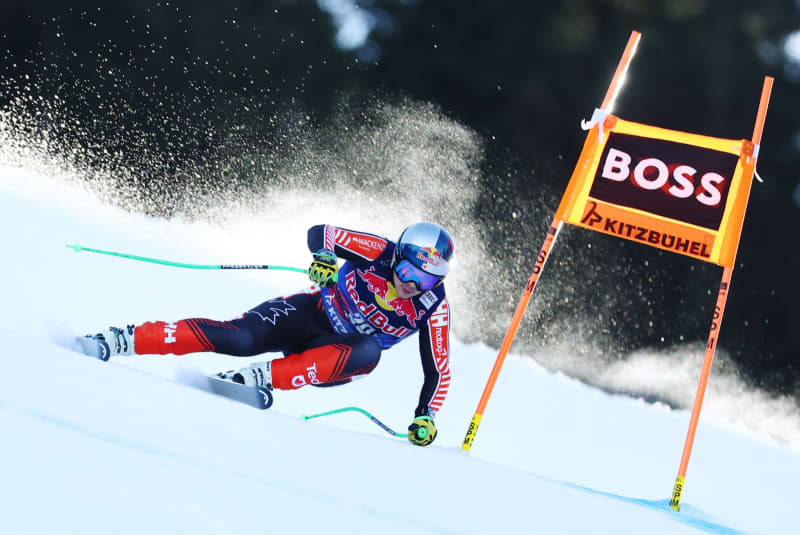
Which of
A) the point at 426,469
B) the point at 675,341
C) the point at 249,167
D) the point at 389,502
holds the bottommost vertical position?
the point at 389,502

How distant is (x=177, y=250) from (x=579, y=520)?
5932 millimetres

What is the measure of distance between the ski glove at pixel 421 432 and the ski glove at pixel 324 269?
715 millimetres

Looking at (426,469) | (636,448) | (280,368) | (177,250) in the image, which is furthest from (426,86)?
(426,469)

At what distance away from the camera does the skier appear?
313cm

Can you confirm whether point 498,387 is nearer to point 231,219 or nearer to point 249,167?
point 231,219

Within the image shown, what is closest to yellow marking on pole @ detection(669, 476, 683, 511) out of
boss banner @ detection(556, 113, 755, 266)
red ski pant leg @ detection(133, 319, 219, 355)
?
boss banner @ detection(556, 113, 755, 266)

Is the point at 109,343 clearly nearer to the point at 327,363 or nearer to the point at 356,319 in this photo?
the point at 327,363

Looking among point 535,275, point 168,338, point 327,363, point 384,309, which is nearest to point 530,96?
point 535,275

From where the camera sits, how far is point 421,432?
10.9 ft

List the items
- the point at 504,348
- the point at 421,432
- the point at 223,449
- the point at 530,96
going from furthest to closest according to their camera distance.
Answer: the point at 530,96 → the point at 504,348 → the point at 421,432 → the point at 223,449

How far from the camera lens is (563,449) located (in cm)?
620

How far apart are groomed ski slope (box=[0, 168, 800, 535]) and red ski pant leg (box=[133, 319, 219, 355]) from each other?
112 millimetres

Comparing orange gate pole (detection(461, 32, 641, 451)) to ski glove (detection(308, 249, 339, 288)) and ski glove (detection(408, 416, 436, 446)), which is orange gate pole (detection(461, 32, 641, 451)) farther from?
ski glove (detection(308, 249, 339, 288))

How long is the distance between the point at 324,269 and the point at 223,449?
66.2 inches
